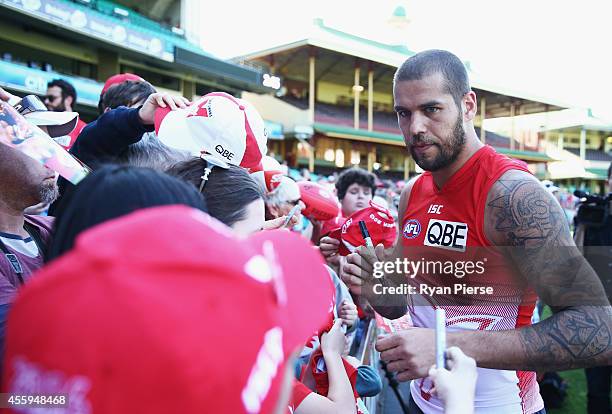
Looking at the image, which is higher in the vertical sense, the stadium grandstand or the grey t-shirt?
the stadium grandstand

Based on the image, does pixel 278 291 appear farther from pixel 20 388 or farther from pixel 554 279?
pixel 554 279

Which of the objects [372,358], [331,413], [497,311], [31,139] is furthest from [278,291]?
[372,358]

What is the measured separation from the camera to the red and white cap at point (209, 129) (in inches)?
70.7

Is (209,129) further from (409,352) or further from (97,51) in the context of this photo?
(97,51)

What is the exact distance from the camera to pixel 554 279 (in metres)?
1.48

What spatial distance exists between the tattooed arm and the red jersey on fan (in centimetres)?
Answer: 10

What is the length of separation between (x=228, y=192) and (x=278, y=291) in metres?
0.80

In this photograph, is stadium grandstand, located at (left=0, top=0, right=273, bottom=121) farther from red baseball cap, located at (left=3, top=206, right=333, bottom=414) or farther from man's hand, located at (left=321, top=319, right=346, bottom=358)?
red baseball cap, located at (left=3, top=206, right=333, bottom=414)

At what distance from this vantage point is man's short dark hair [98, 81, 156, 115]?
257cm

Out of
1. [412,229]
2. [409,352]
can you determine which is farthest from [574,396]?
[409,352]

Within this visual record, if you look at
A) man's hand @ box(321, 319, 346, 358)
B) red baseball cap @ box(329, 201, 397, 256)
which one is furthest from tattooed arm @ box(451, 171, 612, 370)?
red baseball cap @ box(329, 201, 397, 256)

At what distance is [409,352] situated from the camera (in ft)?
4.45

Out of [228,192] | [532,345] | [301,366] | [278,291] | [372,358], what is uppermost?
[228,192]

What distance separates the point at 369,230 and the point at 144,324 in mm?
1825
